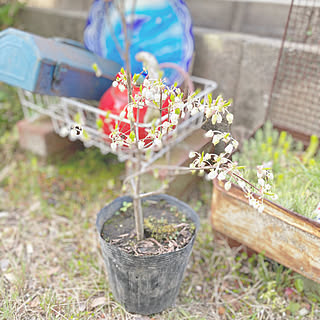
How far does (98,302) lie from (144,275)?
39cm

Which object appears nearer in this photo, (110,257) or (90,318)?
(110,257)

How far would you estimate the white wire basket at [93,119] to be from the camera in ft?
6.13

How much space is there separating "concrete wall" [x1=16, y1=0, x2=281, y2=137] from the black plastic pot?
955mm

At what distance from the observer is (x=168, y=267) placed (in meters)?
1.46

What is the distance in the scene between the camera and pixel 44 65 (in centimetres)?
167

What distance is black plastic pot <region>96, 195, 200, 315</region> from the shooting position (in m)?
1.41

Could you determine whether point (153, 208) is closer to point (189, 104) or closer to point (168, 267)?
point (168, 267)

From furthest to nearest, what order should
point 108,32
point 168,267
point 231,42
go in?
point 231,42 < point 108,32 < point 168,267

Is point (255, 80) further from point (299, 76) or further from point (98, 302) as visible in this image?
point (98, 302)

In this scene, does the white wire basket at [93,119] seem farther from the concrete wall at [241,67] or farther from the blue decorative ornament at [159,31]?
the blue decorative ornament at [159,31]

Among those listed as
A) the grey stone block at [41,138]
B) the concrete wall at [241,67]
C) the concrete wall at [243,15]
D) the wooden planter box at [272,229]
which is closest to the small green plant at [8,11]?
the grey stone block at [41,138]

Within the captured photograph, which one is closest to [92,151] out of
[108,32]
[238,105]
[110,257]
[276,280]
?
[108,32]

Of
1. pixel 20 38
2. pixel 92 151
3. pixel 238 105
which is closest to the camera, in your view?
pixel 20 38

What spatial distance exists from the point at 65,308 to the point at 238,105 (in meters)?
1.63
